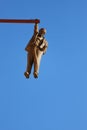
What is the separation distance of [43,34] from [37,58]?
53 cm

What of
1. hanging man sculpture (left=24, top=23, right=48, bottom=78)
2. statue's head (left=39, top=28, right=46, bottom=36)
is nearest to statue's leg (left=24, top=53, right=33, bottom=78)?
hanging man sculpture (left=24, top=23, right=48, bottom=78)

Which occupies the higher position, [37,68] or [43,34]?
[43,34]

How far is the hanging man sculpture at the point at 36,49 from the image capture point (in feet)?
28.0

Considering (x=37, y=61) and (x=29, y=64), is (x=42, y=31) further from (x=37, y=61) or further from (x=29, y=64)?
(x=29, y=64)

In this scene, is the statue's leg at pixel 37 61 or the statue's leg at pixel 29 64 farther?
the statue's leg at pixel 29 64

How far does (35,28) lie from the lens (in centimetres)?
853

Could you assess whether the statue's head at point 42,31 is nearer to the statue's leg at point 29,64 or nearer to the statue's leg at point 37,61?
the statue's leg at point 37,61

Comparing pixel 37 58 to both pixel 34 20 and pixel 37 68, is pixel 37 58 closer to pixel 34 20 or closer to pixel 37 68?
pixel 37 68

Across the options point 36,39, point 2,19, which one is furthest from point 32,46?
point 2,19

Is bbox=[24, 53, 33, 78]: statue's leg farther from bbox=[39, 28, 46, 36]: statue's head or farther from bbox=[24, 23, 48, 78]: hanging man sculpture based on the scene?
bbox=[39, 28, 46, 36]: statue's head

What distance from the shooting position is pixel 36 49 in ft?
28.3

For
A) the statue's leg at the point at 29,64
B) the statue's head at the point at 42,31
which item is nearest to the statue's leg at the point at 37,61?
the statue's leg at the point at 29,64

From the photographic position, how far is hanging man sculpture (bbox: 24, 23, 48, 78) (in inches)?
336

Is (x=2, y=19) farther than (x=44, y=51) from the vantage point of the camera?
No
